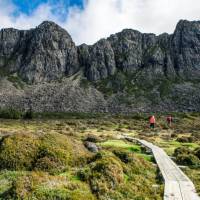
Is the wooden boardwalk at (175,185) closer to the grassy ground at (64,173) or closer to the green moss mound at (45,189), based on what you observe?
the grassy ground at (64,173)

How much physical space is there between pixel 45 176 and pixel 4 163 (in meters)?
3.95

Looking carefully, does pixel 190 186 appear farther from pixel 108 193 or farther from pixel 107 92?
pixel 107 92

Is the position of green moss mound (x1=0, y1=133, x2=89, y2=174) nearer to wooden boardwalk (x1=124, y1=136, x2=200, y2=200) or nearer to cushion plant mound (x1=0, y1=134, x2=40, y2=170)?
cushion plant mound (x1=0, y1=134, x2=40, y2=170)

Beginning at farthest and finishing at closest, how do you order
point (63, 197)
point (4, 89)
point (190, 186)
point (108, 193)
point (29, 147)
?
point (4, 89) < point (29, 147) < point (190, 186) < point (108, 193) < point (63, 197)

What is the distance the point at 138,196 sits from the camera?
14.6m

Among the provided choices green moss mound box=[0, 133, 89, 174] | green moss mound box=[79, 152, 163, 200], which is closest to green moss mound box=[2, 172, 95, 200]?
green moss mound box=[79, 152, 163, 200]

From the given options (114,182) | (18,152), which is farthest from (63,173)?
(18,152)

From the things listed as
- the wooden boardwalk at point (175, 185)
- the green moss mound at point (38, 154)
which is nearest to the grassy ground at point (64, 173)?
the green moss mound at point (38, 154)

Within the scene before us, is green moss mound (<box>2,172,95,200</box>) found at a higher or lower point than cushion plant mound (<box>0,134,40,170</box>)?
lower

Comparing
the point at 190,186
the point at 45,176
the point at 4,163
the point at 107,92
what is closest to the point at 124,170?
the point at 190,186

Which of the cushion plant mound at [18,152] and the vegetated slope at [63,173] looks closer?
the vegetated slope at [63,173]

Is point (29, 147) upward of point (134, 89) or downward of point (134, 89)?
downward

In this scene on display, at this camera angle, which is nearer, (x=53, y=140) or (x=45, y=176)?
(x=45, y=176)

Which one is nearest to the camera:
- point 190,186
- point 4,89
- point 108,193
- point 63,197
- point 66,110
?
point 63,197
